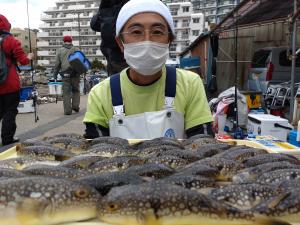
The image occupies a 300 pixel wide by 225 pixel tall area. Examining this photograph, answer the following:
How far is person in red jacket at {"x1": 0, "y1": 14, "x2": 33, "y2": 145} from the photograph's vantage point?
757cm

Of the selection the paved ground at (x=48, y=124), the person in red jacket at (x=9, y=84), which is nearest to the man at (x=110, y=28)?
the person in red jacket at (x=9, y=84)

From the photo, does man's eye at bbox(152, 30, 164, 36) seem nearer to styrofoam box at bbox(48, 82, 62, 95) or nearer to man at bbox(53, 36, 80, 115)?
man at bbox(53, 36, 80, 115)

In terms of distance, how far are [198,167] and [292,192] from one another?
542 mm

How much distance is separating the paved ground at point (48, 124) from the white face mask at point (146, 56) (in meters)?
5.08

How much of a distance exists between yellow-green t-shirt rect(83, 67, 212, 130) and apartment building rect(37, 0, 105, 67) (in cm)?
9481

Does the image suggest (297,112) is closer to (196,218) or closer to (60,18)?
(196,218)

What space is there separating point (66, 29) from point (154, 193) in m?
107

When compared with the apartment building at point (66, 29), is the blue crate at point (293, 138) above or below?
below

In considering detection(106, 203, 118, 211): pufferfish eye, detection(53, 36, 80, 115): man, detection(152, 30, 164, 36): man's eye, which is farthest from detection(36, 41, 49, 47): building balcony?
detection(106, 203, 118, 211): pufferfish eye

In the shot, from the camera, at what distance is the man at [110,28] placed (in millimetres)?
6012

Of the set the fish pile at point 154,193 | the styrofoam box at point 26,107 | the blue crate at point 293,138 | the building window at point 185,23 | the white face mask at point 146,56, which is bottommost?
the styrofoam box at point 26,107

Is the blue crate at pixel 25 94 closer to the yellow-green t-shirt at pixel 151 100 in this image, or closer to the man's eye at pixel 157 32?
the yellow-green t-shirt at pixel 151 100

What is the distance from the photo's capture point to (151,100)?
3.65m

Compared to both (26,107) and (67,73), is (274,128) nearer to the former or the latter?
(67,73)
